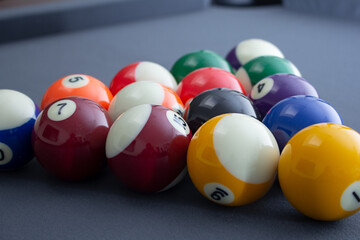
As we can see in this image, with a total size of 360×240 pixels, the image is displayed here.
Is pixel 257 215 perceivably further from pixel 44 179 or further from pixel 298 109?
pixel 44 179

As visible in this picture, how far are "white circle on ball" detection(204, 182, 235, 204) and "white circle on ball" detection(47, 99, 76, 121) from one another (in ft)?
1.94

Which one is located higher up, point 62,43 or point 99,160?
point 99,160

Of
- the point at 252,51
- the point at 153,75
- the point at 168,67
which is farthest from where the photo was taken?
the point at 168,67

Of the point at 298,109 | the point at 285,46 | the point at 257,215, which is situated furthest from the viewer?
the point at 285,46

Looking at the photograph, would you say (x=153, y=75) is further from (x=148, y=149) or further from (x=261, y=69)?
(x=148, y=149)

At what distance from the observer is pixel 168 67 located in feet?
11.3

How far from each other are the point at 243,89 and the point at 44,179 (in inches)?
39.8

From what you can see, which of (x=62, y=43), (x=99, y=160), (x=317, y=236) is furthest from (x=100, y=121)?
(x=62, y=43)

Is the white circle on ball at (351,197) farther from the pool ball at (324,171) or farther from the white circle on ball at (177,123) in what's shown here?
the white circle on ball at (177,123)

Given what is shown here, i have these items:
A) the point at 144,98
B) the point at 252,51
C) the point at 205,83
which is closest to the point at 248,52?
the point at 252,51

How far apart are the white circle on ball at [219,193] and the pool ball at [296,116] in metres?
0.33

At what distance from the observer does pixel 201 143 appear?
165 cm

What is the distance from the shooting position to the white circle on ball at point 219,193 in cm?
163

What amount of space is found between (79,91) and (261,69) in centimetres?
91
